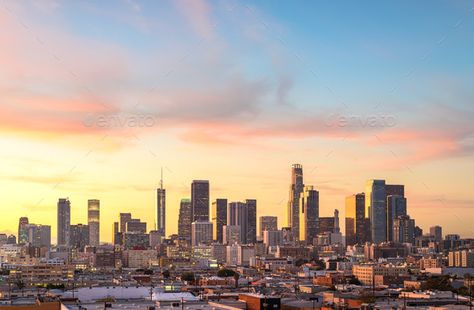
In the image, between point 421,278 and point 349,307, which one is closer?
point 349,307

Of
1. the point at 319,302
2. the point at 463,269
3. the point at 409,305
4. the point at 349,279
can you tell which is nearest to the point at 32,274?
the point at 349,279

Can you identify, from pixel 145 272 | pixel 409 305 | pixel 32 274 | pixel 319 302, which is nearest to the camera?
Result: pixel 409 305

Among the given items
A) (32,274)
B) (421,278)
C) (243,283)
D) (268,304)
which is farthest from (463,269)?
(268,304)

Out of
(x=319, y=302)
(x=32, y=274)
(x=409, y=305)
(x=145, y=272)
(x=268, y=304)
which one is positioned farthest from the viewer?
(x=145, y=272)

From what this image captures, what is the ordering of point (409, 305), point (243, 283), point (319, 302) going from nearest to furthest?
point (409, 305), point (319, 302), point (243, 283)

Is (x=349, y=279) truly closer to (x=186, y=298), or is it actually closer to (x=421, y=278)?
(x=421, y=278)

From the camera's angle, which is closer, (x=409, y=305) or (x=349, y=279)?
(x=409, y=305)

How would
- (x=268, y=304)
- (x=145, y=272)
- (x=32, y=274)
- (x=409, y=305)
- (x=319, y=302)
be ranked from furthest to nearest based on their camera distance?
(x=145, y=272), (x=32, y=274), (x=319, y=302), (x=409, y=305), (x=268, y=304)

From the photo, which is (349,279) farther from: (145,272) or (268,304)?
(268,304)
